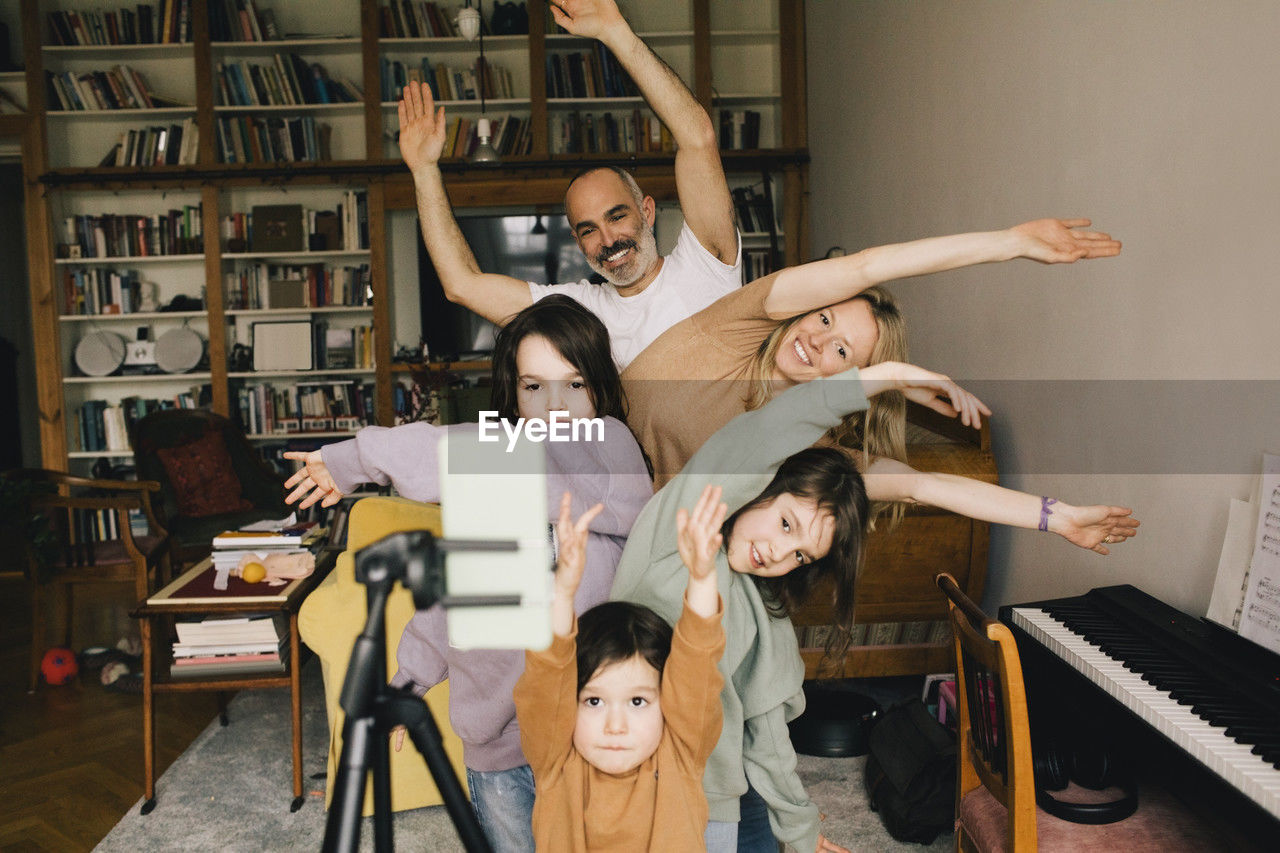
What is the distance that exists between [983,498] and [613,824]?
0.71 m

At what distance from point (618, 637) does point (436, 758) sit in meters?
0.33

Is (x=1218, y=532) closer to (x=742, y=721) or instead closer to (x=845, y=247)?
(x=742, y=721)

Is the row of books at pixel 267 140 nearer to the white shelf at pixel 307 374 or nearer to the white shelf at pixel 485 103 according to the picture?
the white shelf at pixel 485 103

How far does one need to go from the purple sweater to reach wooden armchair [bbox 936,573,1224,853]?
2.10 ft

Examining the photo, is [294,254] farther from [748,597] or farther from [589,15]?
[748,597]

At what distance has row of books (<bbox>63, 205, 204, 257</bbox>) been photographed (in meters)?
5.01

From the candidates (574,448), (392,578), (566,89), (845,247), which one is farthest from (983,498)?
(566,89)

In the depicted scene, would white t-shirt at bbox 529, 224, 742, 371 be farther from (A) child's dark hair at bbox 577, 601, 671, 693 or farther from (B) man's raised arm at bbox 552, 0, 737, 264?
(A) child's dark hair at bbox 577, 601, 671, 693

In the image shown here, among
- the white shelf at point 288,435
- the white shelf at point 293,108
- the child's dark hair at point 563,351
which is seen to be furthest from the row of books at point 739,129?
the child's dark hair at point 563,351

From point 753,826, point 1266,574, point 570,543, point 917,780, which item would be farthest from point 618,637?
point 917,780

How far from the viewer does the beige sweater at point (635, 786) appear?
1.09 m

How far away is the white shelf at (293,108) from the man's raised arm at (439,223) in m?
3.85

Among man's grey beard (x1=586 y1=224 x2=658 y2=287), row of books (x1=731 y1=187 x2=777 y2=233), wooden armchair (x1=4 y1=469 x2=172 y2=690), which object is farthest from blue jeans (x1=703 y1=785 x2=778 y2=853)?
row of books (x1=731 y1=187 x2=777 y2=233)

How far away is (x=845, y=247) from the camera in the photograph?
408 centimetres
